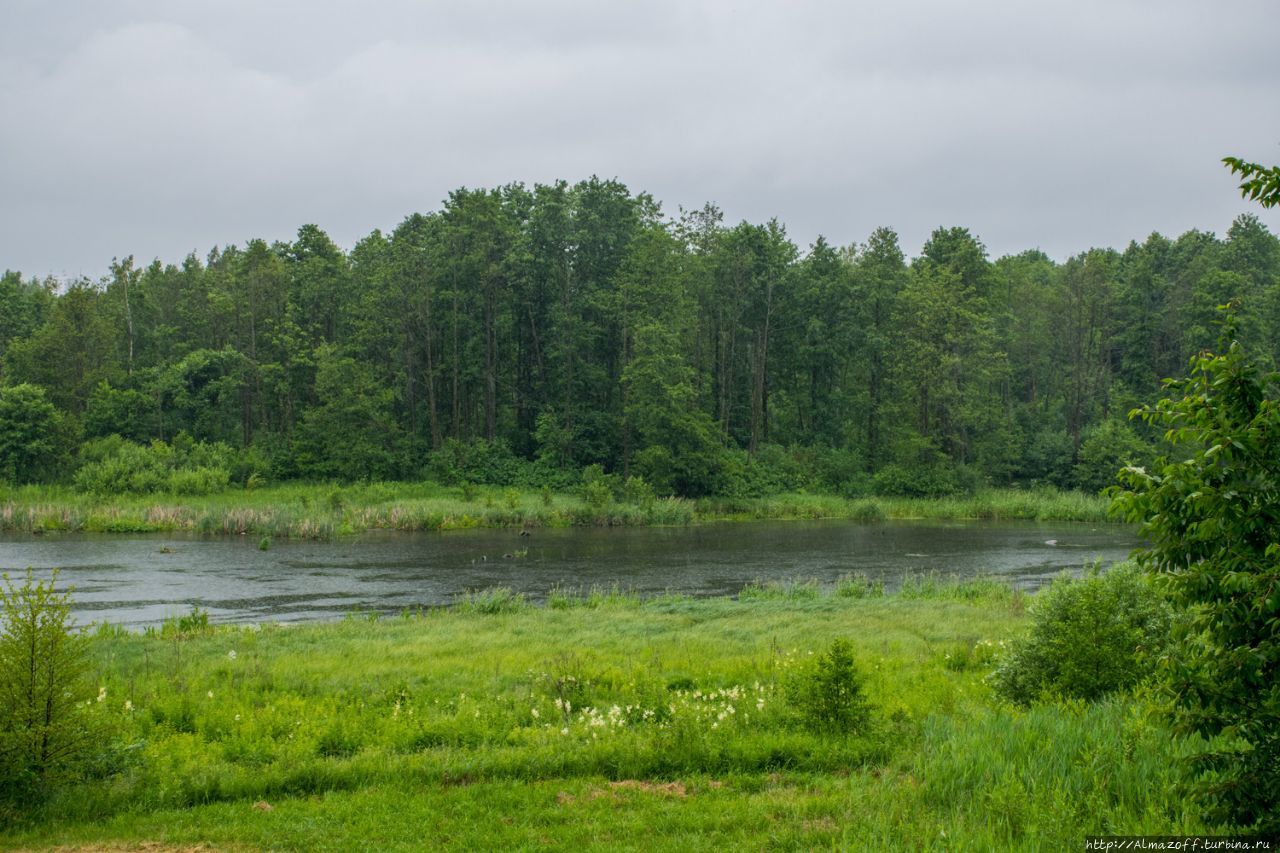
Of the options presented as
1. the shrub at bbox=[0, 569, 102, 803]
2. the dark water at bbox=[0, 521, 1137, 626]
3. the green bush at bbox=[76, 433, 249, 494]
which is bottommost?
the dark water at bbox=[0, 521, 1137, 626]

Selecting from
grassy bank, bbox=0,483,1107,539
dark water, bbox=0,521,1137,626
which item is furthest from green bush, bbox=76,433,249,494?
dark water, bbox=0,521,1137,626

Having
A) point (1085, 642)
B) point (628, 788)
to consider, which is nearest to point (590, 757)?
point (628, 788)

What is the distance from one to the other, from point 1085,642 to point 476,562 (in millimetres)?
26759

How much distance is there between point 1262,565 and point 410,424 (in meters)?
69.0

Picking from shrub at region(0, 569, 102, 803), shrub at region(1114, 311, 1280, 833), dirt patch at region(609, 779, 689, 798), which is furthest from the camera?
dirt patch at region(609, 779, 689, 798)

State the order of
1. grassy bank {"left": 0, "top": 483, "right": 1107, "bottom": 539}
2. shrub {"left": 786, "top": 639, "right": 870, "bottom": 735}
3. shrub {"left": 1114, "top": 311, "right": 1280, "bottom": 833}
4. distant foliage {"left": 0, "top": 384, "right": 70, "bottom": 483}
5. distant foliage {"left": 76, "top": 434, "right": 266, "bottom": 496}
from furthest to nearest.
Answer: distant foliage {"left": 0, "top": 384, "right": 70, "bottom": 483}, distant foliage {"left": 76, "top": 434, "right": 266, "bottom": 496}, grassy bank {"left": 0, "top": 483, "right": 1107, "bottom": 539}, shrub {"left": 786, "top": 639, "right": 870, "bottom": 735}, shrub {"left": 1114, "top": 311, "right": 1280, "bottom": 833}

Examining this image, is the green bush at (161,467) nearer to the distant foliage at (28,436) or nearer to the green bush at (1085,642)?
the distant foliage at (28,436)

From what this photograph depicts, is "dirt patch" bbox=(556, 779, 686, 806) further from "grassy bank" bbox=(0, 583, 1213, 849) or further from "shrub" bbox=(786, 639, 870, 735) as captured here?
"shrub" bbox=(786, 639, 870, 735)

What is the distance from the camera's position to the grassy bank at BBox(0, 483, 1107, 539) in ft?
143

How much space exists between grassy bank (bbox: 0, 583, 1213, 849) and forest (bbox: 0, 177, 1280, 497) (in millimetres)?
44915

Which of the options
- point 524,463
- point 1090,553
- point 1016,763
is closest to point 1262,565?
point 1016,763

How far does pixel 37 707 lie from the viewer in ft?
27.7

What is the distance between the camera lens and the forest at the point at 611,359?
62812mm

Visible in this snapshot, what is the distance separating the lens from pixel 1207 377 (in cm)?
615
